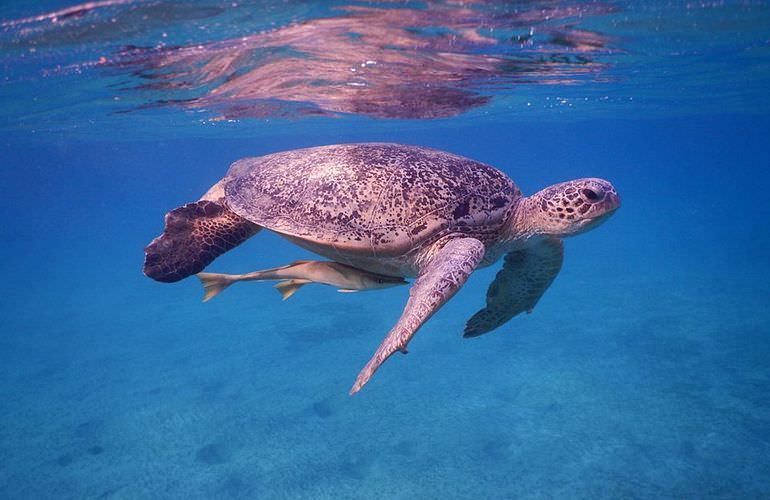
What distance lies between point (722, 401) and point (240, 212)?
33.5 ft

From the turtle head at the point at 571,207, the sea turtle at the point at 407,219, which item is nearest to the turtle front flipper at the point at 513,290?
the sea turtle at the point at 407,219

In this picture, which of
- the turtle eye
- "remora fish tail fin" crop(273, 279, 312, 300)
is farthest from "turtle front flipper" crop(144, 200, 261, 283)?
the turtle eye

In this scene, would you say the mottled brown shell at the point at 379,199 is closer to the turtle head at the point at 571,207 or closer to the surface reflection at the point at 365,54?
the turtle head at the point at 571,207

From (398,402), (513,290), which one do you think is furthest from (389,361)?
(513,290)

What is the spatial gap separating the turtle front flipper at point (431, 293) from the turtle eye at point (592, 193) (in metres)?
1.26

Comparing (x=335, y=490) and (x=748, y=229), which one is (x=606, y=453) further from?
(x=748, y=229)

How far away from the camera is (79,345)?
15453mm

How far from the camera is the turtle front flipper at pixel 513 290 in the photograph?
6.06 m

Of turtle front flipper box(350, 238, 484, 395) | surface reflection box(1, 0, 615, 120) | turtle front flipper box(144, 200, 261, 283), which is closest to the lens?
turtle front flipper box(350, 238, 484, 395)

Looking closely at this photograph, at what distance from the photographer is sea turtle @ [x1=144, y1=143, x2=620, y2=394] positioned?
4770 millimetres

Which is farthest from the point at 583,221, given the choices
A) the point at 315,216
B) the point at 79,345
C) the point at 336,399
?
the point at 79,345

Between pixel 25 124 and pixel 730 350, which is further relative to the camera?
pixel 25 124

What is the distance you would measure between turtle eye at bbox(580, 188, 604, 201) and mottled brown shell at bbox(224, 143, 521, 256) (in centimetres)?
84

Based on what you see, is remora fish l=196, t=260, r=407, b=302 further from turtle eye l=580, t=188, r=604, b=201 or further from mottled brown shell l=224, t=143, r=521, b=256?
turtle eye l=580, t=188, r=604, b=201
